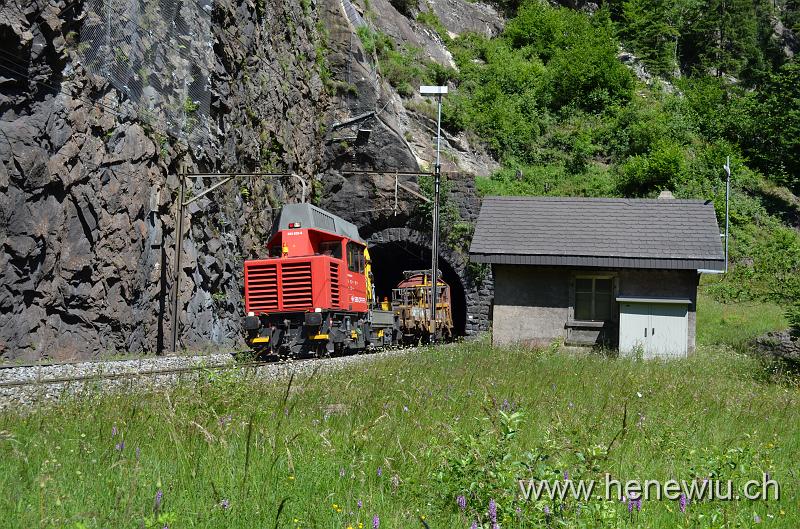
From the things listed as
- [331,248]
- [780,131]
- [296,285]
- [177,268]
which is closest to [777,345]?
[331,248]

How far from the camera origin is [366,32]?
3609cm

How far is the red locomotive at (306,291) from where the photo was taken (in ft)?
58.2

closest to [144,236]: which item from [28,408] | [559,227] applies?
[559,227]

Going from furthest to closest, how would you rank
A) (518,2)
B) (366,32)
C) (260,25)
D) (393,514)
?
(518,2) < (366,32) < (260,25) < (393,514)

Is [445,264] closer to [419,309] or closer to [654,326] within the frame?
[419,309]

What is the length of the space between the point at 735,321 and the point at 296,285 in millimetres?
17376

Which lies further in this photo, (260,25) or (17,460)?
(260,25)

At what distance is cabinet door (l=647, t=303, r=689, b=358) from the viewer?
58.0ft

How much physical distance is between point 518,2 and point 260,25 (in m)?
33.8

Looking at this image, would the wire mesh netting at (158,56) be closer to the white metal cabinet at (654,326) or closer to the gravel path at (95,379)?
the gravel path at (95,379)

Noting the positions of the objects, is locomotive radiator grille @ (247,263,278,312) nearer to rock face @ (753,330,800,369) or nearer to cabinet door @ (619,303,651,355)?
cabinet door @ (619,303,651,355)

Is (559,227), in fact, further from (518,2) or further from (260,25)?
(518,2)

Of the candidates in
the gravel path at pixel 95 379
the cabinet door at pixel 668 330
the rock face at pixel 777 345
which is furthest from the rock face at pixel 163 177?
the cabinet door at pixel 668 330

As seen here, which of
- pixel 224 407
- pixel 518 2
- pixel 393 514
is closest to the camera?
pixel 393 514
